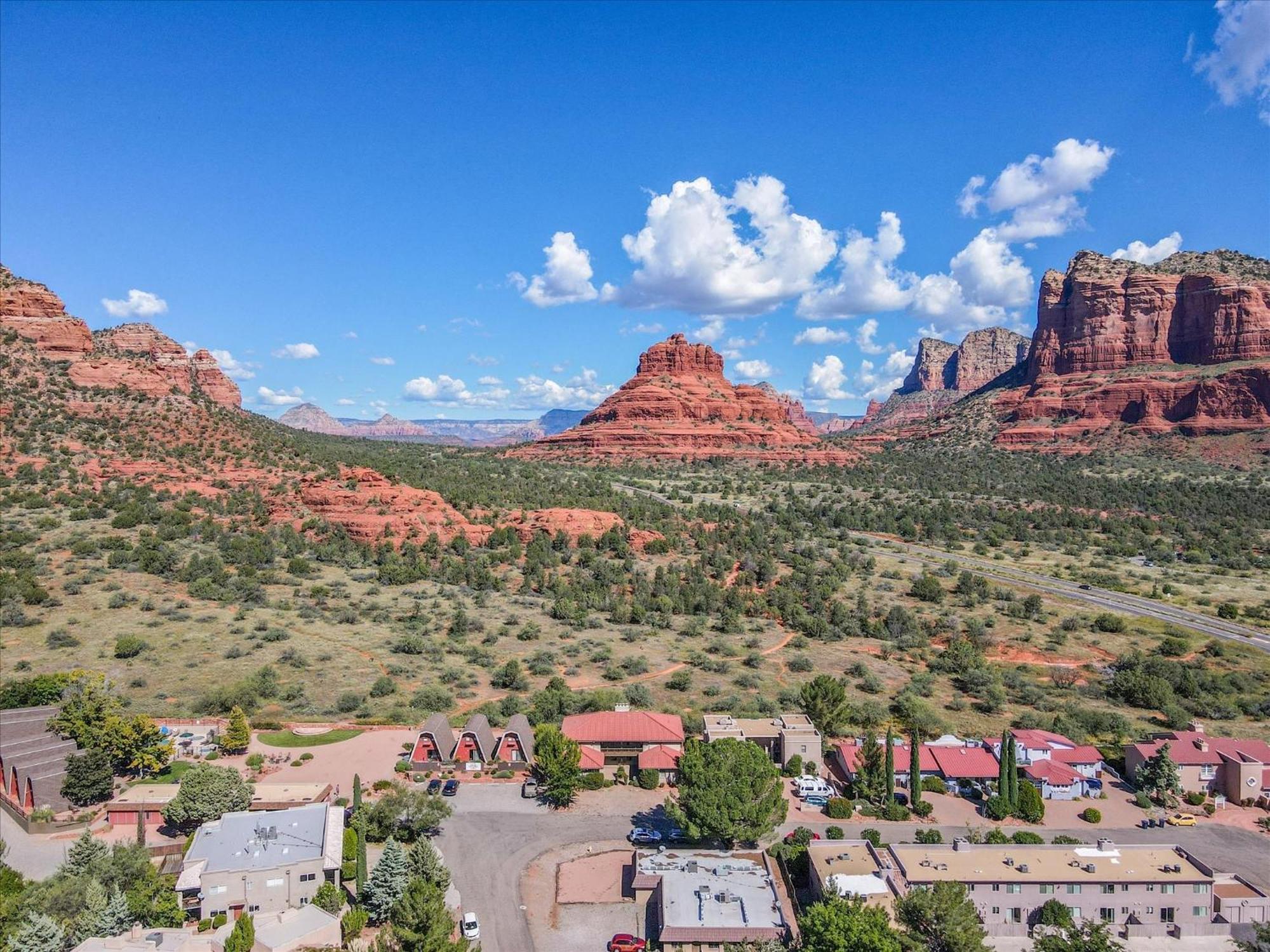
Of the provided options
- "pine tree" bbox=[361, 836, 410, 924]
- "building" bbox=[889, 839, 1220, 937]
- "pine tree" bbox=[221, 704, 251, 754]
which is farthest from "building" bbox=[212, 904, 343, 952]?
"building" bbox=[889, 839, 1220, 937]

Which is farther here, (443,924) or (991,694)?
(991,694)

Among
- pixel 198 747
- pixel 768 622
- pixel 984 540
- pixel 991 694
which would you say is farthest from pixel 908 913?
pixel 984 540

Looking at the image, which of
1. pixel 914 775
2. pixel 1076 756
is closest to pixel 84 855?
pixel 914 775

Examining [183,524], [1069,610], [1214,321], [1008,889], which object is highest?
[1214,321]

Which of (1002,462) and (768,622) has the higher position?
(1002,462)

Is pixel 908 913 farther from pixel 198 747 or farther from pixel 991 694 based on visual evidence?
pixel 198 747

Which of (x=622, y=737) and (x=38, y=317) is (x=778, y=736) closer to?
(x=622, y=737)

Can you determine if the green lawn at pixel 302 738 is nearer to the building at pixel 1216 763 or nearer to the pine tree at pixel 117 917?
the pine tree at pixel 117 917
